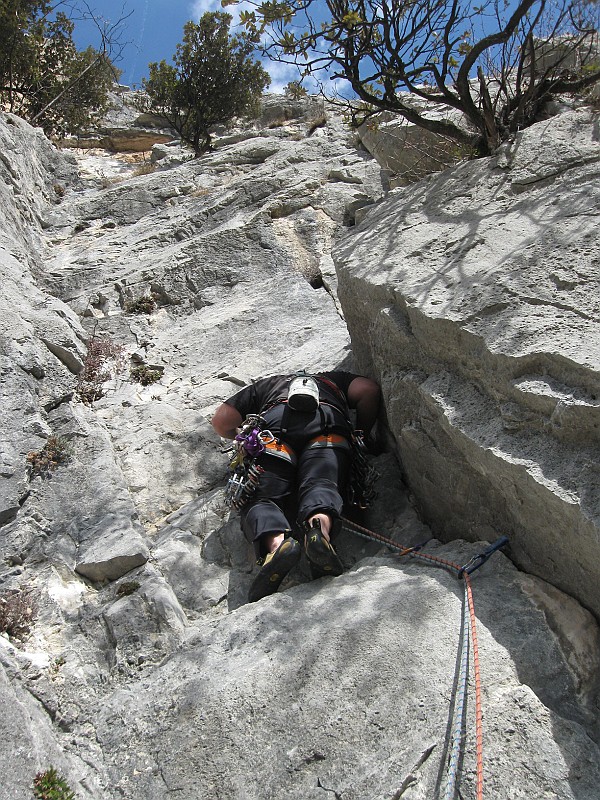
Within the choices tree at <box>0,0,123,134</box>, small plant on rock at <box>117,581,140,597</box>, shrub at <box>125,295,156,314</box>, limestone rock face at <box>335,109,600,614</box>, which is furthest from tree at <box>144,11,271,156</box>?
small plant on rock at <box>117,581,140,597</box>

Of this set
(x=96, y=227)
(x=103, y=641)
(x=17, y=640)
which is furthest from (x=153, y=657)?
(x=96, y=227)

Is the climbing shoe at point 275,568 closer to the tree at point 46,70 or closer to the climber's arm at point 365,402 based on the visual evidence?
the climber's arm at point 365,402

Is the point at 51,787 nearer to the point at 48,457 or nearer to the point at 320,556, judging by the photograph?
the point at 320,556

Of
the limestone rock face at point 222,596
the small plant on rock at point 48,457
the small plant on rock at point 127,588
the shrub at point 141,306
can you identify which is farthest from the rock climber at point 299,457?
the shrub at point 141,306

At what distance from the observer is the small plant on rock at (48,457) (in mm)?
4586

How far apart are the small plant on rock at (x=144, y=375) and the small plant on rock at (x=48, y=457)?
4.98ft

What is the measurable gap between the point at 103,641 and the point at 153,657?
0.31 meters

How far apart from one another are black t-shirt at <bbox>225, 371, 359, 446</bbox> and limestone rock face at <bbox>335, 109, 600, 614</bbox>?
0.35 metres

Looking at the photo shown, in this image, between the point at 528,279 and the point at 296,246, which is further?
the point at 296,246

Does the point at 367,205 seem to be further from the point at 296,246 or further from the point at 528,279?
the point at 528,279

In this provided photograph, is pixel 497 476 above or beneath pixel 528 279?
beneath

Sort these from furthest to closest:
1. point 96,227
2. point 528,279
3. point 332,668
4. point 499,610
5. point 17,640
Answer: point 96,227 < point 528,279 < point 17,640 < point 499,610 < point 332,668

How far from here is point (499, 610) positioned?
10.5 feet

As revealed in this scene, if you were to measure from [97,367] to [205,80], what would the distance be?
46.5 feet
